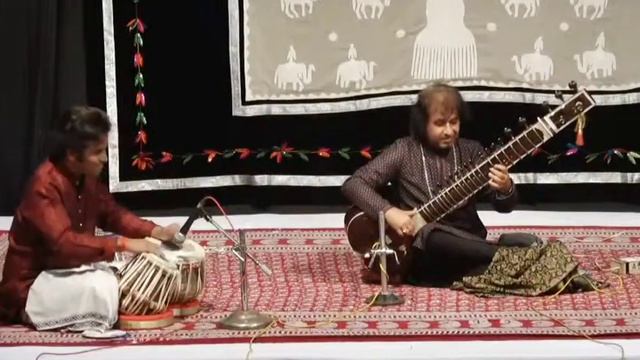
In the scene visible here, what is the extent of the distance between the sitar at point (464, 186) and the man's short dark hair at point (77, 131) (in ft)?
3.57

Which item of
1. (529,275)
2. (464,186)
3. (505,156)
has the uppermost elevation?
(505,156)

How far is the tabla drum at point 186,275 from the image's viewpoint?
404cm

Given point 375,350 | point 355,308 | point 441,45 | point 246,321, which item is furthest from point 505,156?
point 441,45

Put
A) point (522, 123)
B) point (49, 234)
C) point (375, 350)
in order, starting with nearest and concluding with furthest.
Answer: point (375, 350)
point (49, 234)
point (522, 123)

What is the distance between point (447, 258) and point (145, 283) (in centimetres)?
112

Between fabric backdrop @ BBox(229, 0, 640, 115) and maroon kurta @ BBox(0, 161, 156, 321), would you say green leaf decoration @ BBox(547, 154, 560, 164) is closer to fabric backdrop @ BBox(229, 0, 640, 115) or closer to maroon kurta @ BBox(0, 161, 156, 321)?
fabric backdrop @ BBox(229, 0, 640, 115)

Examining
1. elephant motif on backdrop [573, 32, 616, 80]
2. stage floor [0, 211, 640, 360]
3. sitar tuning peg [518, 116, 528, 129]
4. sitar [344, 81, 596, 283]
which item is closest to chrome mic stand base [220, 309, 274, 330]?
stage floor [0, 211, 640, 360]

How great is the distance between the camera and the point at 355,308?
4234 millimetres

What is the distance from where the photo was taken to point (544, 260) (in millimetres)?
4410

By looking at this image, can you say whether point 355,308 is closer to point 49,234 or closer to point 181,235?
point 181,235

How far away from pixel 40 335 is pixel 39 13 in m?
2.62

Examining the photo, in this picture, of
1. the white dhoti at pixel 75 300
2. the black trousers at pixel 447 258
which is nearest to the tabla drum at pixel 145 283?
the white dhoti at pixel 75 300

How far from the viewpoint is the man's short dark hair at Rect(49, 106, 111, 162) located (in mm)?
3943

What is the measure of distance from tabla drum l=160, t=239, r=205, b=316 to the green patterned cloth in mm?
943
